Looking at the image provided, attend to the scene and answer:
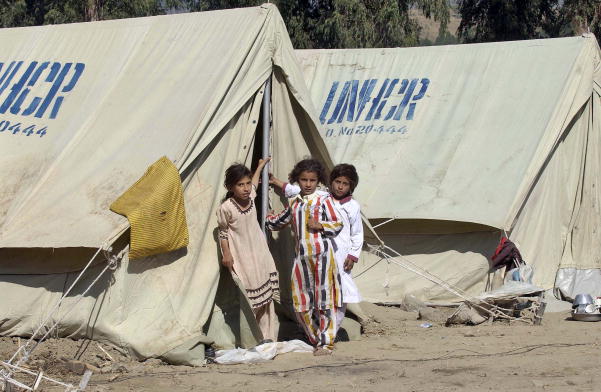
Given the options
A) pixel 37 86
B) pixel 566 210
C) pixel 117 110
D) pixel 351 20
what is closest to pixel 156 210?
pixel 117 110

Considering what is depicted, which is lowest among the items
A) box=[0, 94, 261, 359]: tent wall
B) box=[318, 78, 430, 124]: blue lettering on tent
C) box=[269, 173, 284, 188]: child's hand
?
box=[0, 94, 261, 359]: tent wall

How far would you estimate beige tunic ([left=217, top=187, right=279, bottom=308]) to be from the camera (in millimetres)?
6395

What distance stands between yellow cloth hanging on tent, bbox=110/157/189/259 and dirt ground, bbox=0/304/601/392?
65 cm

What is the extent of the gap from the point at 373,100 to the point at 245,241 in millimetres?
3974

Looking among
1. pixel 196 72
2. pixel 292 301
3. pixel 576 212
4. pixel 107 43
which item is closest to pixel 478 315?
pixel 292 301

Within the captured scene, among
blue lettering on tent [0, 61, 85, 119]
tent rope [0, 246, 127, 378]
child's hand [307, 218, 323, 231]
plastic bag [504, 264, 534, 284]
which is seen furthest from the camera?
plastic bag [504, 264, 534, 284]

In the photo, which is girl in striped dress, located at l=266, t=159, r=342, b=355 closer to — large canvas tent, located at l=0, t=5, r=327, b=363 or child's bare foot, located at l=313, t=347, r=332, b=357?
child's bare foot, located at l=313, t=347, r=332, b=357

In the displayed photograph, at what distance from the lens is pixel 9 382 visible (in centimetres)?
518

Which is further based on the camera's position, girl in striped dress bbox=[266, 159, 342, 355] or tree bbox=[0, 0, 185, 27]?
tree bbox=[0, 0, 185, 27]

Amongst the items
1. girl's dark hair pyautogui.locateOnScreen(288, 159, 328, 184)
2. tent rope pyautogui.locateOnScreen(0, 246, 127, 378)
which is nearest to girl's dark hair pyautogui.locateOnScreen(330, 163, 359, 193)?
girl's dark hair pyautogui.locateOnScreen(288, 159, 328, 184)

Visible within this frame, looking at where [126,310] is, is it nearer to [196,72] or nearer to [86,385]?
[86,385]

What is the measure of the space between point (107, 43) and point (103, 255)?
204 centimetres

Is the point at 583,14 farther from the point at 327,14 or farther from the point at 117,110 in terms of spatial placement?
the point at 117,110

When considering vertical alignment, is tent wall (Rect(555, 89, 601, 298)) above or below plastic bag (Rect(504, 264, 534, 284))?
above
